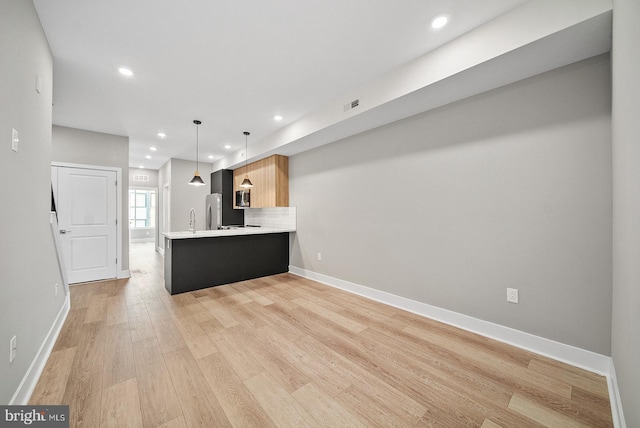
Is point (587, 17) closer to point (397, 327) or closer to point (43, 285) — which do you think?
point (397, 327)

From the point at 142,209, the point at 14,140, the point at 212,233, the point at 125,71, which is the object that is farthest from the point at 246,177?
the point at 142,209

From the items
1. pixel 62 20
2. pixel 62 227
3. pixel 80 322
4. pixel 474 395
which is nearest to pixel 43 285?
pixel 80 322

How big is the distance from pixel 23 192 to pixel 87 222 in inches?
138

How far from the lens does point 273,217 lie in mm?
5898

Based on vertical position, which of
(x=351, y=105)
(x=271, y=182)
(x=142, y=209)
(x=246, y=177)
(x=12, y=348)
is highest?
(x=351, y=105)

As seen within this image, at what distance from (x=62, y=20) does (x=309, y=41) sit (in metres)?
2.08

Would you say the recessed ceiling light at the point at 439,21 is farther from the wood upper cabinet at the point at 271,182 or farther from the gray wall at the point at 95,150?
the gray wall at the point at 95,150

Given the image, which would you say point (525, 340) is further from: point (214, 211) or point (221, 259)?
point (214, 211)

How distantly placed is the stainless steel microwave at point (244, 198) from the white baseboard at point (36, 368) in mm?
3871

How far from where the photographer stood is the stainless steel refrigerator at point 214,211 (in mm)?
6703

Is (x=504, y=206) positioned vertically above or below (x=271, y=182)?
below

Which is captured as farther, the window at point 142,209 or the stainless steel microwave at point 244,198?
the window at point 142,209

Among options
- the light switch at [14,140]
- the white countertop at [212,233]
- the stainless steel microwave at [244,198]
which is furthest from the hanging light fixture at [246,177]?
the light switch at [14,140]

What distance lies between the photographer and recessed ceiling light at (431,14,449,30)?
6.64ft
